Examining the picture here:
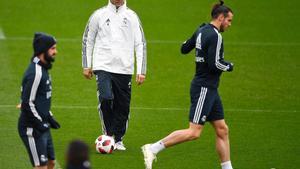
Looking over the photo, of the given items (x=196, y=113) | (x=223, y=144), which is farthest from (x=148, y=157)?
(x=223, y=144)

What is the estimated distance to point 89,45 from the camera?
14344 millimetres

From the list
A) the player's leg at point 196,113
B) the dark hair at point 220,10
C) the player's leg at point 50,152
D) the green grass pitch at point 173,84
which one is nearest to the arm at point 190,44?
the dark hair at point 220,10

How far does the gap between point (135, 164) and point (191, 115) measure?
136 centimetres

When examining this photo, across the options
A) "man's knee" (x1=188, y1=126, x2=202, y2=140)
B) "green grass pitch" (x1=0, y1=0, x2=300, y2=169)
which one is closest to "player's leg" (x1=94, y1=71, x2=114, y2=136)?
"green grass pitch" (x1=0, y1=0, x2=300, y2=169)

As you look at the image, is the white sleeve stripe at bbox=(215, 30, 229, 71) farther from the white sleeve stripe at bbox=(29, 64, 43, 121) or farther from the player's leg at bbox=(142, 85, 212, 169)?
the white sleeve stripe at bbox=(29, 64, 43, 121)

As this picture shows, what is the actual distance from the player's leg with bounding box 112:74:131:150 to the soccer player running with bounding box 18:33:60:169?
3.33 metres

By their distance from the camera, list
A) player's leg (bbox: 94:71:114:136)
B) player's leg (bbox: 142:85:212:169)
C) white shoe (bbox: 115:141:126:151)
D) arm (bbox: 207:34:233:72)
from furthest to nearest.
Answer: white shoe (bbox: 115:141:126:151), player's leg (bbox: 94:71:114:136), player's leg (bbox: 142:85:212:169), arm (bbox: 207:34:233:72)

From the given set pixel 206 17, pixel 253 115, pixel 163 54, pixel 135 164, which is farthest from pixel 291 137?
pixel 206 17

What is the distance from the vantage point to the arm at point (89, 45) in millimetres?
14242

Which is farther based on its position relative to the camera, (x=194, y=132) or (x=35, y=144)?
(x=194, y=132)

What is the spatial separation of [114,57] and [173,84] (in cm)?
581

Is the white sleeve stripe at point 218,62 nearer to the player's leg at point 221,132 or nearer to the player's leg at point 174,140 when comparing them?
the player's leg at point 221,132

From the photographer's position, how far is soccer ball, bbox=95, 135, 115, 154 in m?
14.0

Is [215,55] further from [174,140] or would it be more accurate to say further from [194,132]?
[174,140]
